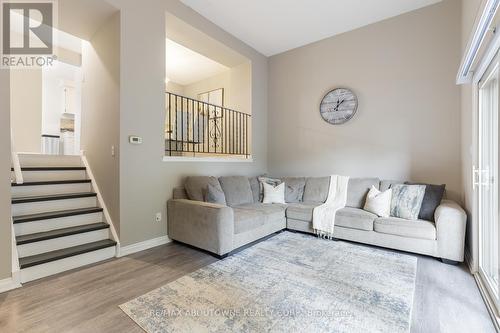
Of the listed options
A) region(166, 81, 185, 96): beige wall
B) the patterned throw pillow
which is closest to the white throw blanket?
the patterned throw pillow

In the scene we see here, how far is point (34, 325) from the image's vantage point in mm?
1600

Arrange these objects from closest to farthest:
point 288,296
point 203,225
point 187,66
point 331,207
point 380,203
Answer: point 288,296 < point 203,225 < point 380,203 < point 331,207 < point 187,66

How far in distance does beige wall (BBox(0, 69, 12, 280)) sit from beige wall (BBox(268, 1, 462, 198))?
13.2 ft

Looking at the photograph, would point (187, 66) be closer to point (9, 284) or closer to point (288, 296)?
point (9, 284)

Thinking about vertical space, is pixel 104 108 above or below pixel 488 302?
above

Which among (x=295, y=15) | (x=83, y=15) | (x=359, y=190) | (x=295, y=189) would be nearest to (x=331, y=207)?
(x=359, y=190)

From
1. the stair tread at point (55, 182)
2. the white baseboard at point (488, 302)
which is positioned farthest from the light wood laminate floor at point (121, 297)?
the stair tread at point (55, 182)

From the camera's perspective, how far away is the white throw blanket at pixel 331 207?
10.8 feet

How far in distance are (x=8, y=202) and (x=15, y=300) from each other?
31.4 inches

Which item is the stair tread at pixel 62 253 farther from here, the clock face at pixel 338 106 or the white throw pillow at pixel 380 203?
the clock face at pixel 338 106

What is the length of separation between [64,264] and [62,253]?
0.11 m

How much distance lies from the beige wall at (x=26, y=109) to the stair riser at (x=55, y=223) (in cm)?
307

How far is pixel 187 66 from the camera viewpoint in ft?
18.9

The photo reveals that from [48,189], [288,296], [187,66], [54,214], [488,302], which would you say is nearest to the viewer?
[488,302]
